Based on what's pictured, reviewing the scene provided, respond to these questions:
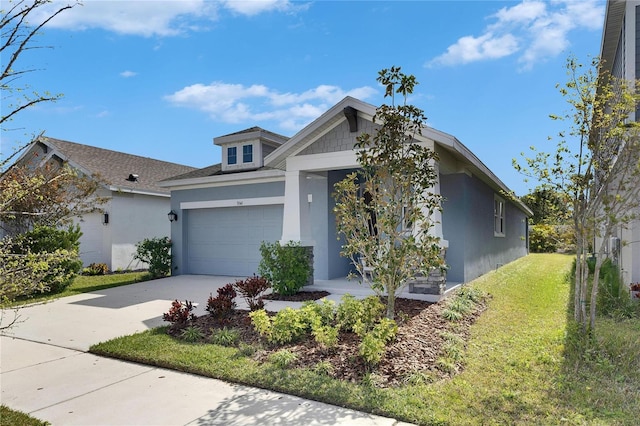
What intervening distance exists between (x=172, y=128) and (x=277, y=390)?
10918 mm

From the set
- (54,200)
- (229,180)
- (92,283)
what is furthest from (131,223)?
(229,180)

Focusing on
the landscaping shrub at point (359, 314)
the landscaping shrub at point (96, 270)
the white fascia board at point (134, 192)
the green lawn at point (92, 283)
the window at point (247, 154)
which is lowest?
the green lawn at point (92, 283)

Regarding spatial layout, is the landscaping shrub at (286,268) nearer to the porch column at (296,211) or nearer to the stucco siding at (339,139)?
the porch column at (296,211)

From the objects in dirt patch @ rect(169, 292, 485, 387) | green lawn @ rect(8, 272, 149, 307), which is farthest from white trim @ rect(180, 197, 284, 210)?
dirt patch @ rect(169, 292, 485, 387)

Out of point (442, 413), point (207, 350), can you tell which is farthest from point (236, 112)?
point (442, 413)

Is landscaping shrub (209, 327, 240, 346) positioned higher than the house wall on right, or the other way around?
the house wall on right

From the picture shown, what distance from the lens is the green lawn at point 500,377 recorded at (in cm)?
368

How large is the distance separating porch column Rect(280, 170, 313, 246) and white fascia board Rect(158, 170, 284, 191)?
2.41 meters

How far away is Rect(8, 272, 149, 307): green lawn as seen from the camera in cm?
1089

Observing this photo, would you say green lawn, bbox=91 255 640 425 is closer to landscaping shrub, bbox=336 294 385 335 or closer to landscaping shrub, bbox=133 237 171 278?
landscaping shrub, bbox=336 294 385 335

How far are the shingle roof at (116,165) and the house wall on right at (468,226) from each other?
12.0 meters

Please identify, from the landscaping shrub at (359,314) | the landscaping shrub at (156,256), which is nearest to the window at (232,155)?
the landscaping shrub at (156,256)

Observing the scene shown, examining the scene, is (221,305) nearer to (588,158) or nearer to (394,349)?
(394,349)

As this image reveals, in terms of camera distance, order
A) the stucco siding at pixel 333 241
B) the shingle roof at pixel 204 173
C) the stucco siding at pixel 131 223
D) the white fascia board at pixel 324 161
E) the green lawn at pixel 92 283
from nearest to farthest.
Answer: the white fascia board at pixel 324 161 < the green lawn at pixel 92 283 < the stucco siding at pixel 333 241 < the shingle roof at pixel 204 173 < the stucco siding at pixel 131 223
